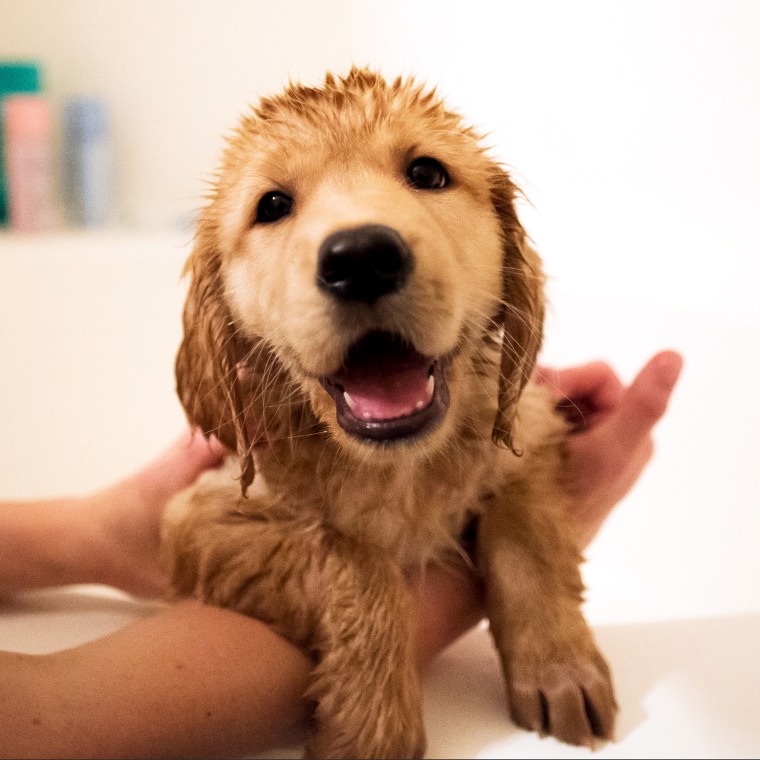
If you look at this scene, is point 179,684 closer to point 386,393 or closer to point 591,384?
point 386,393

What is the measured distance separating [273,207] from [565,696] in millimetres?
633

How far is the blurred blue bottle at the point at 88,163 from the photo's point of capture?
9.41ft

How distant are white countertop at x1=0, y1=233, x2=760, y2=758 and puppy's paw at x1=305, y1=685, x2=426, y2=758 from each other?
0.05 m

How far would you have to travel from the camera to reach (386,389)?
3.19 feet

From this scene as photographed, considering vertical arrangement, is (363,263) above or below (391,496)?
above

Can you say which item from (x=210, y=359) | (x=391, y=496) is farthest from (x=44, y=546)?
(x=391, y=496)

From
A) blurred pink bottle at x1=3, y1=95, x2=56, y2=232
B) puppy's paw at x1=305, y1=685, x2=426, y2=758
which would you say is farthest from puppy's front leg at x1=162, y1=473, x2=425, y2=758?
blurred pink bottle at x1=3, y1=95, x2=56, y2=232

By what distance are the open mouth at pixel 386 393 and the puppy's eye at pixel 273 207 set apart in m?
0.23

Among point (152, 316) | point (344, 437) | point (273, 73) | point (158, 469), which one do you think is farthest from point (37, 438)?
point (344, 437)

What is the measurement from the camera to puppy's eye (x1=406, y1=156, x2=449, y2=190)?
1.08 m

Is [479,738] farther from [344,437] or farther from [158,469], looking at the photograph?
[158,469]

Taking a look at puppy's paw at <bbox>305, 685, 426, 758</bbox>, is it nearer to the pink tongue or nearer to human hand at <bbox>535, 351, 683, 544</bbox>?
the pink tongue

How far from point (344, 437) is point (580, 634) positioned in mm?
342

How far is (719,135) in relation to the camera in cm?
145
